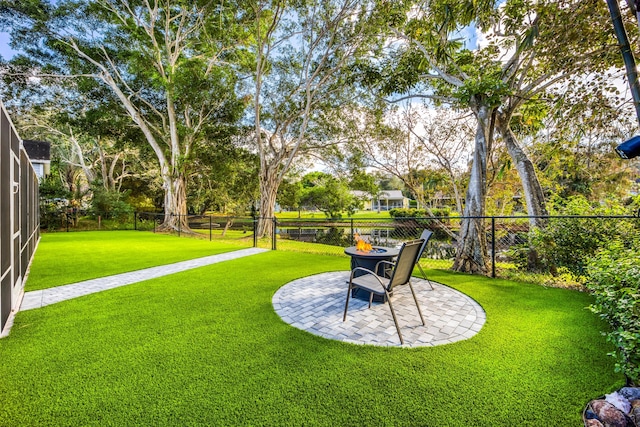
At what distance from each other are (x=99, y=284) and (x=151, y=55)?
455 inches

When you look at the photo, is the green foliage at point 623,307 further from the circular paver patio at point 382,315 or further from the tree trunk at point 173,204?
the tree trunk at point 173,204

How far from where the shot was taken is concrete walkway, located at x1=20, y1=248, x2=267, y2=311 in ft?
11.7

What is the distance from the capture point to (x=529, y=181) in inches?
223

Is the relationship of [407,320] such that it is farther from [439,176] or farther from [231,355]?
[439,176]

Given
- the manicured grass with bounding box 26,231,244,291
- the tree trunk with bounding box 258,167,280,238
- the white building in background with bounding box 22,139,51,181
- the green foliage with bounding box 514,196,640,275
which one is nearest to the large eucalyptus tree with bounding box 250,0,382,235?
the tree trunk with bounding box 258,167,280,238

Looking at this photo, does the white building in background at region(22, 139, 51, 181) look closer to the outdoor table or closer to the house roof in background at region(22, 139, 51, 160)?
the house roof in background at region(22, 139, 51, 160)

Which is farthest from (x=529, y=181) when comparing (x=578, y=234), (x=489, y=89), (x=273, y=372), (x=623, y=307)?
(x=273, y=372)

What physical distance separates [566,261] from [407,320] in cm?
341

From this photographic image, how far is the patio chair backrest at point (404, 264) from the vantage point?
2.46 meters

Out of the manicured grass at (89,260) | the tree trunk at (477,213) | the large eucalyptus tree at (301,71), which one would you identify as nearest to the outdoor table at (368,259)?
the tree trunk at (477,213)

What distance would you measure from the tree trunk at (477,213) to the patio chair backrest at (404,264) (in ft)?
11.2

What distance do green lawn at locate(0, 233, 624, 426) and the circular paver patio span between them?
5.6 inches

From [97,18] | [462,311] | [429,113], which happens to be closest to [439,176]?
[429,113]

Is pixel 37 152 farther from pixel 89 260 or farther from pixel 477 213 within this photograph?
pixel 477 213
